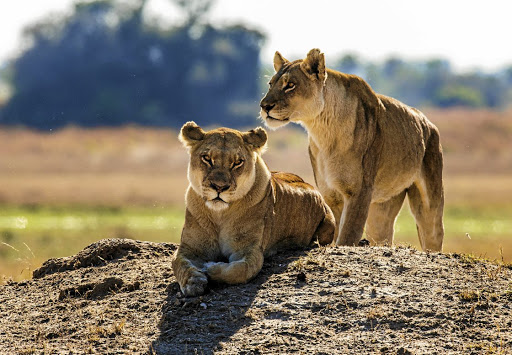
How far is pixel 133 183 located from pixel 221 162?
127ft

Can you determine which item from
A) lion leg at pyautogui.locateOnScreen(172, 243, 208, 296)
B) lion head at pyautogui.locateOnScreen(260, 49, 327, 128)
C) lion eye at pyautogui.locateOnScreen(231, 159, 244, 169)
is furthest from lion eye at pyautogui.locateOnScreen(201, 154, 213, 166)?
lion head at pyautogui.locateOnScreen(260, 49, 327, 128)

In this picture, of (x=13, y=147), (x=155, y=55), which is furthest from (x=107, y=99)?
Result: (x=13, y=147)

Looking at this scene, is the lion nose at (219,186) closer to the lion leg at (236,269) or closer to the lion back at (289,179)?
the lion leg at (236,269)

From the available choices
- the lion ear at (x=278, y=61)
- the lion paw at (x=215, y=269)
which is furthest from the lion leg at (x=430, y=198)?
the lion paw at (x=215, y=269)

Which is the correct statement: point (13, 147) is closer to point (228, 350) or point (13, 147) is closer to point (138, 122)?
point (138, 122)

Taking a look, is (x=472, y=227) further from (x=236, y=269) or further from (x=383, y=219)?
(x=236, y=269)

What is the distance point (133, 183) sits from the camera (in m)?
45.1

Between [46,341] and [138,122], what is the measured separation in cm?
5567

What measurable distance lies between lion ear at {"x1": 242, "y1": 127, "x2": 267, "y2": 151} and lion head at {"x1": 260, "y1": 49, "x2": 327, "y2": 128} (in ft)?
3.90

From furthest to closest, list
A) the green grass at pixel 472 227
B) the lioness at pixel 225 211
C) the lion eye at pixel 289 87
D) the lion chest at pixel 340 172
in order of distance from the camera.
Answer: the green grass at pixel 472 227, the lion chest at pixel 340 172, the lion eye at pixel 289 87, the lioness at pixel 225 211

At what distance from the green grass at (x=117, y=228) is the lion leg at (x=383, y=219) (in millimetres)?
10645

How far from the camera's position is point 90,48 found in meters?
68.2

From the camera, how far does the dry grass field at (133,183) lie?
103 ft

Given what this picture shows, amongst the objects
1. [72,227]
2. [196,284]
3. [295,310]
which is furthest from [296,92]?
[72,227]
